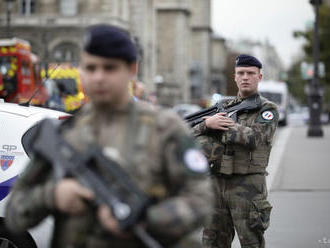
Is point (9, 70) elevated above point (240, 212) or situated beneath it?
situated beneath

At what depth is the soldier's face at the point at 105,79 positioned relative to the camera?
3.01m

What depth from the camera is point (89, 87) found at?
10.0 feet

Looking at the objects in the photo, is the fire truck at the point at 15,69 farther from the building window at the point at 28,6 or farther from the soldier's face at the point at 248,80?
the building window at the point at 28,6

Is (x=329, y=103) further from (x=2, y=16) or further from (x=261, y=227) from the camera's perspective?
(x=261, y=227)

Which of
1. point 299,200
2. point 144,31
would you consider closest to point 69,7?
point 144,31

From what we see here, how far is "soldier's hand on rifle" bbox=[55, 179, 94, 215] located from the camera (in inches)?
116

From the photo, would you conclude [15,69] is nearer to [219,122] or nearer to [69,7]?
[219,122]

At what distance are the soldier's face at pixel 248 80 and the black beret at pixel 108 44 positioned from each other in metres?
2.77

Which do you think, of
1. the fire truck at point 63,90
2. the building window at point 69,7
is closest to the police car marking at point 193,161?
the fire truck at point 63,90

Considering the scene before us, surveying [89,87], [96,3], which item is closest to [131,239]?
[89,87]

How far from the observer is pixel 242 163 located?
5.66 m

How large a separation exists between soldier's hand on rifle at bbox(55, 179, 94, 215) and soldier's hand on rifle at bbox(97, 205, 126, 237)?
69 mm

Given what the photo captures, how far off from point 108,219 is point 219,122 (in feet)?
9.07

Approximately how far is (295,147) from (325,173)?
769 centimetres
